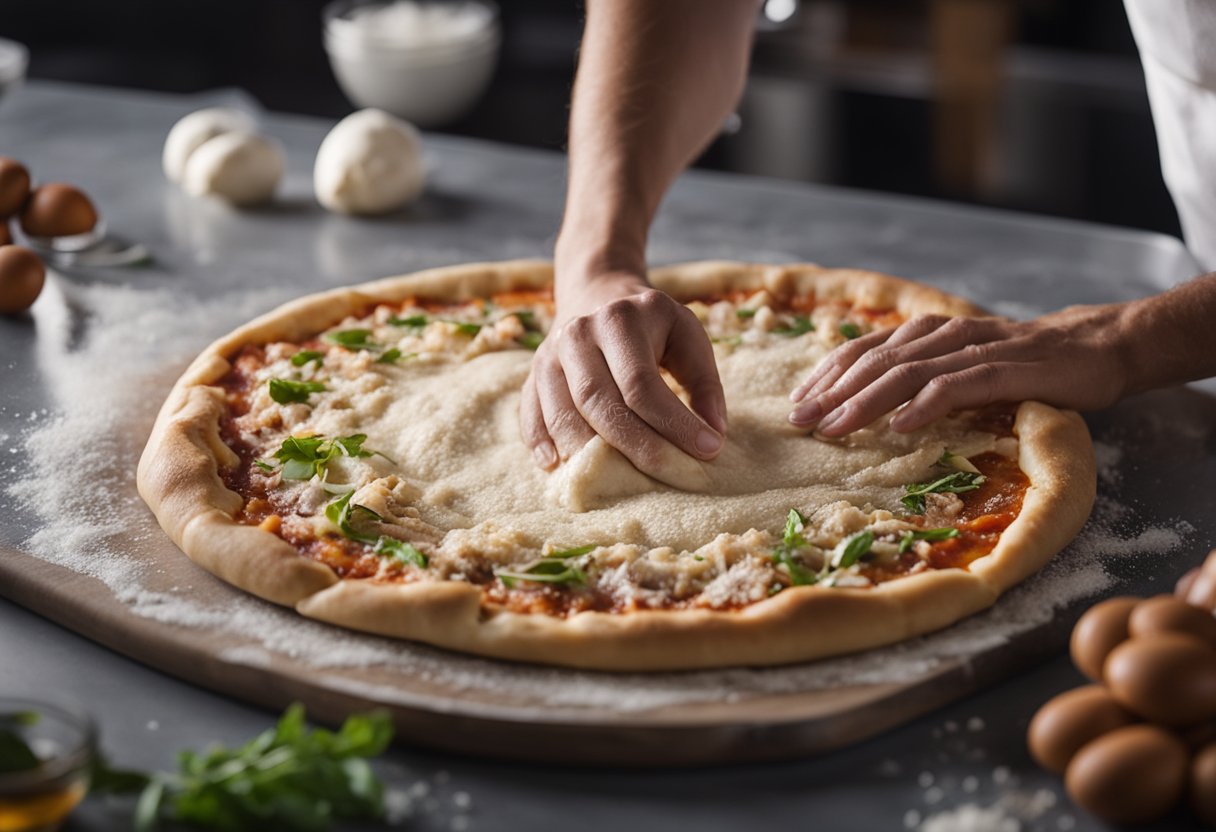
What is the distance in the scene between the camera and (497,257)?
380cm

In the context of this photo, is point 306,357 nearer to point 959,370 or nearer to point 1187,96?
point 959,370

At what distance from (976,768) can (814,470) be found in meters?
0.73

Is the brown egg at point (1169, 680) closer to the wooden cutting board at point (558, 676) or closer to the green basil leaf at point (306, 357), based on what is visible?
the wooden cutting board at point (558, 676)

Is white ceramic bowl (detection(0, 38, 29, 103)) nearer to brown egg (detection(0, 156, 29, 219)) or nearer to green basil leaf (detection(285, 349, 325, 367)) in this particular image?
brown egg (detection(0, 156, 29, 219))

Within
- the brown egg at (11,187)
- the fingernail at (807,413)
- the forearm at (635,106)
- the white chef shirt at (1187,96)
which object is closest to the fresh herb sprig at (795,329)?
the forearm at (635,106)

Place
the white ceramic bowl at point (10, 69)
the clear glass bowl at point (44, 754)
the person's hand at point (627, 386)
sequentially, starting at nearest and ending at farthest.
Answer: the clear glass bowl at point (44, 754) < the person's hand at point (627, 386) < the white ceramic bowl at point (10, 69)

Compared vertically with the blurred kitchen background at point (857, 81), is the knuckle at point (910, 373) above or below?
above

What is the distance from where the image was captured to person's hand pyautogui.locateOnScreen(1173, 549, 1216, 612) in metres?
1.84

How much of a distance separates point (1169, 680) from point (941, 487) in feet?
2.71

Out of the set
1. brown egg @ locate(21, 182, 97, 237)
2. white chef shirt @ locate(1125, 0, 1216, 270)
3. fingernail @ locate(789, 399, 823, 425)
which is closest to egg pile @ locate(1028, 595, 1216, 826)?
fingernail @ locate(789, 399, 823, 425)

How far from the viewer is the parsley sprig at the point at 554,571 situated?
222cm

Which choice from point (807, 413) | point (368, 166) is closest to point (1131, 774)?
point (807, 413)

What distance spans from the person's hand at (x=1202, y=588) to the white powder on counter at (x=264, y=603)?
0.30 metres

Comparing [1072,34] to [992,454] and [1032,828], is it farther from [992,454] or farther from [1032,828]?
[1032,828]
